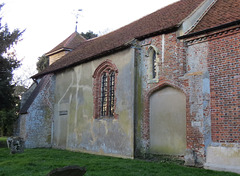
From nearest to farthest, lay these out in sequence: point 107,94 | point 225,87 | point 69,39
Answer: point 225,87
point 107,94
point 69,39

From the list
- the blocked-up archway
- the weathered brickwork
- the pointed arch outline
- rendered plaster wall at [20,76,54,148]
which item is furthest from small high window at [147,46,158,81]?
rendered plaster wall at [20,76,54,148]

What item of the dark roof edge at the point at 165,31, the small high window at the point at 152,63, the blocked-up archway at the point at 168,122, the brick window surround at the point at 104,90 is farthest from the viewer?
the brick window surround at the point at 104,90

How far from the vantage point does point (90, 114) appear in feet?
45.2

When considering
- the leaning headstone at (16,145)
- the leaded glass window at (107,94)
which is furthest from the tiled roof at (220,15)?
the leaning headstone at (16,145)

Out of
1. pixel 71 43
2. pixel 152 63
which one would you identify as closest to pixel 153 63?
pixel 152 63

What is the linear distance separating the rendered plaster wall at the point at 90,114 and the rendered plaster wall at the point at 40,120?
486 millimetres

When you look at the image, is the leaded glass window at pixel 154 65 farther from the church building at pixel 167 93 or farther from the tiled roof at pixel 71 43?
the tiled roof at pixel 71 43

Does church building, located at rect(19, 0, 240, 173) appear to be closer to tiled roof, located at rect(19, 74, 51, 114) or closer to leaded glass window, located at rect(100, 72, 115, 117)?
leaded glass window, located at rect(100, 72, 115, 117)

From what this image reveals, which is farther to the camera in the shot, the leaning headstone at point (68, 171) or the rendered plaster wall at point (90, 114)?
the rendered plaster wall at point (90, 114)

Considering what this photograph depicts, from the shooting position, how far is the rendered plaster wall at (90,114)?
37.8 ft

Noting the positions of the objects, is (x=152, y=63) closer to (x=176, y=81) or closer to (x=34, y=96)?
(x=176, y=81)

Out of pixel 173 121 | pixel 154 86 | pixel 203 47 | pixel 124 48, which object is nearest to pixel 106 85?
pixel 124 48

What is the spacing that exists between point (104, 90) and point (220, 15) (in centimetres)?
668

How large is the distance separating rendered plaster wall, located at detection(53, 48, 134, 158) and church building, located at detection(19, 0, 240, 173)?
45 millimetres
